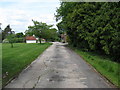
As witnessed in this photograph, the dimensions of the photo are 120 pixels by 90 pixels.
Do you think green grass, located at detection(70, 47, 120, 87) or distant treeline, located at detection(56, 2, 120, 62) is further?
distant treeline, located at detection(56, 2, 120, 62)

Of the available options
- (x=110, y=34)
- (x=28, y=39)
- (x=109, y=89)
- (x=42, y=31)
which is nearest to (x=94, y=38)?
(x=110, y=34)

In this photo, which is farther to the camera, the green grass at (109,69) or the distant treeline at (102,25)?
the distant treeline at (102,25)

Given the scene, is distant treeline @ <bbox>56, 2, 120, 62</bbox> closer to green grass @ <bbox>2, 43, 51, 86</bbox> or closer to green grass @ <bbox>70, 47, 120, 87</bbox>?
A: green grass @ <bbox>70, 47, 120, 87</bbox>

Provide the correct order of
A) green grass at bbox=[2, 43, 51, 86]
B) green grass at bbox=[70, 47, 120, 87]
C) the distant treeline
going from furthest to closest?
the distant treeline
green grass at bbox=[2, 43, 51, 86]
green grass at bbox=[70, 47, 120, 87]

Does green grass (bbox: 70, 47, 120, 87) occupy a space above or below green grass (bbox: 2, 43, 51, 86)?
below

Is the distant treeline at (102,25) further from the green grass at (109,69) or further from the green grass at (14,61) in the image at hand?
the green grass at (14,61)

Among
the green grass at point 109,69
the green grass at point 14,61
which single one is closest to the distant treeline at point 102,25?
the green grass at point 109,69

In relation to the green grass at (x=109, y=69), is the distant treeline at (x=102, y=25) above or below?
above

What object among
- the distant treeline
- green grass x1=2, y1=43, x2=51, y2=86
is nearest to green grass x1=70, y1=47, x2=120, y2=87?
the distant treeline

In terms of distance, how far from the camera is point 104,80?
9070mm

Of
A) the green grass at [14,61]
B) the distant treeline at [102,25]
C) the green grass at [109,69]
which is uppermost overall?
the distant treeline at [102,25]

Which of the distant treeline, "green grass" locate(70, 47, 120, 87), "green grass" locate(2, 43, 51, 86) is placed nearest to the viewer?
"green grass" locate(70, 47, 120, 87)

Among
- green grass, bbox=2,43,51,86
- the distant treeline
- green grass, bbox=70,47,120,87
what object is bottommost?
green grass, bbox=70,47,120,87

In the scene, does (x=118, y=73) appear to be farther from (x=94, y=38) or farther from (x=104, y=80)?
(x=94, y=38)
